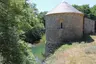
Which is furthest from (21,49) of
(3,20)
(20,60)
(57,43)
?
(57,43)

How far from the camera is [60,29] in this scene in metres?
21.5

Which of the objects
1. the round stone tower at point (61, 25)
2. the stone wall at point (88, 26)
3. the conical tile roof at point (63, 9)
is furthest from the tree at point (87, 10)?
the round stone tower at point (61, 25)

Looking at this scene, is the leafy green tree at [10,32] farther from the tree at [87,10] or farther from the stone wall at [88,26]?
the tree at [87,10]

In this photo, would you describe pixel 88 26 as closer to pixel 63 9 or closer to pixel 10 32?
pixel 63 9

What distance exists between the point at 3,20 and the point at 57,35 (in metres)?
14.5

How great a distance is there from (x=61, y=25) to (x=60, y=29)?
16.3 inches

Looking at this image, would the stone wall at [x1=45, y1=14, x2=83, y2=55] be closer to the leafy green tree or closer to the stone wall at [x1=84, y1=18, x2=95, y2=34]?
the stone wall at [x1=84, y1=18, x2=95, y2=34]

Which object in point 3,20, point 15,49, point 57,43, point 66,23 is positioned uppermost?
point 3,20

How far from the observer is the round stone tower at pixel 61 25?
21281 mm

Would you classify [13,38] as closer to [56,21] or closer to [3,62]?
[3,62]

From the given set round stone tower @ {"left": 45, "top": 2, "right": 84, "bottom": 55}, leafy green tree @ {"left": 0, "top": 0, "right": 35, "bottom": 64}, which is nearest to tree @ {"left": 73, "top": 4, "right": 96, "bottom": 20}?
round stone tower @ {"left": 45, "top": 2, "right": 84, "bottom": 55}

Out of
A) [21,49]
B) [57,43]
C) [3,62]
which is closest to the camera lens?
[3,62]

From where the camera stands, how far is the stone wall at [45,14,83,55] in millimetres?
21406

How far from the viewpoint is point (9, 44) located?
23.9 ft
